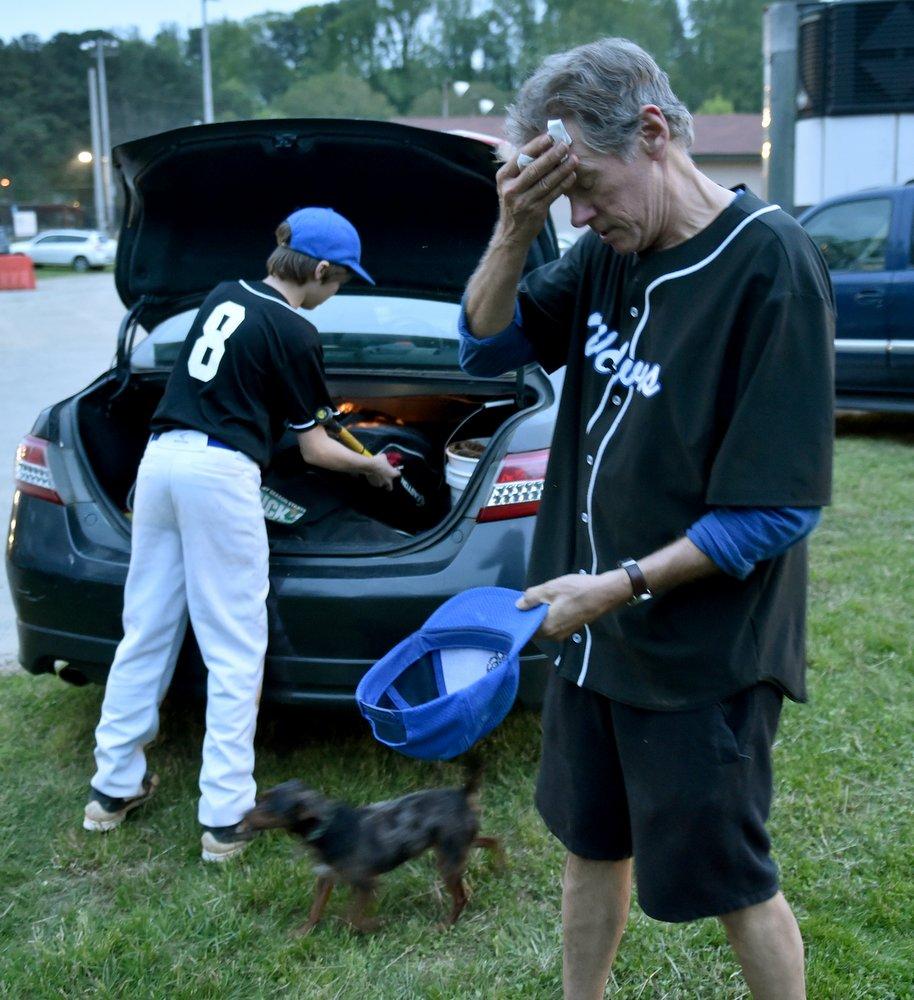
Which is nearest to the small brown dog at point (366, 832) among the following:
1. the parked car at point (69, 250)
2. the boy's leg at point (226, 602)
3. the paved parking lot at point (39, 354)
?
the boy's leg at point (226, 602)

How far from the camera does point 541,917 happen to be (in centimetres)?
292

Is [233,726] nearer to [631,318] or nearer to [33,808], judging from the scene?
[33,808]

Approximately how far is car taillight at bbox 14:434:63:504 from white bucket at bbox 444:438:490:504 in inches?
47.7

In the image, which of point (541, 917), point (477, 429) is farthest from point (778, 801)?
point (477, 429)

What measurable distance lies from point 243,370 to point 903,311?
6.17 m

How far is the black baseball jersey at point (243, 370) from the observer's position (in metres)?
3.25

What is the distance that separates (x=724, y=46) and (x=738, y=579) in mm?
85113

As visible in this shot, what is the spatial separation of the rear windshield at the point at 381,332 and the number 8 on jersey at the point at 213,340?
1082 mm

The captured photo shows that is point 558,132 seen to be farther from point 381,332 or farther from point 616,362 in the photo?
point 381,332

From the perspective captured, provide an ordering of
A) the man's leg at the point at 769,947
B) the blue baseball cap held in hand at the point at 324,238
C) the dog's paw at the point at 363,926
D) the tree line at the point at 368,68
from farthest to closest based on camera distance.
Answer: the tree line at the point at 368,68, the blue baseball cap held in hand at the point at 324,238, the dog's paw at the point at 363,926, the man's leg at the point at 769,947

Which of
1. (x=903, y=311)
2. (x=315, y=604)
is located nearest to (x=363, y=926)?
(x=315, y=604)

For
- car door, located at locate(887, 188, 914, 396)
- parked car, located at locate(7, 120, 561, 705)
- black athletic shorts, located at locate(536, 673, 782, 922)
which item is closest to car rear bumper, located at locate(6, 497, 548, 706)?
parked car, located at locate(7, 120, 561, 705)

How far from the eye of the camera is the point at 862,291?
8.37m

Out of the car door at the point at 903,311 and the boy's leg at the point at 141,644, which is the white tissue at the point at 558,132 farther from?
the car door at the point at 903,311
